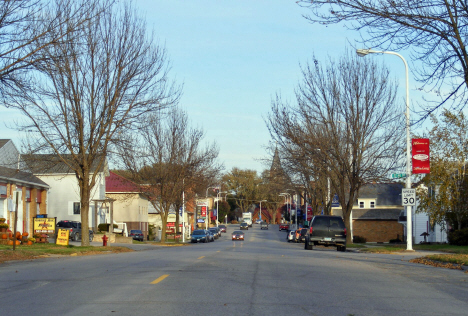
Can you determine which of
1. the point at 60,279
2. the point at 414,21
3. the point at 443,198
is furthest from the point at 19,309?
the point at 443,198

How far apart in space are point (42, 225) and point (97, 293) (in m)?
24.9

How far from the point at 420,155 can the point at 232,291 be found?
16078 mm

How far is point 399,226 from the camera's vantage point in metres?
57.5

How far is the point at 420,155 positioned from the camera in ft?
76.1

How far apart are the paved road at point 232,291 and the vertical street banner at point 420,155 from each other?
9358mm

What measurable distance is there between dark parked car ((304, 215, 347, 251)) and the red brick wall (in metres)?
32.6

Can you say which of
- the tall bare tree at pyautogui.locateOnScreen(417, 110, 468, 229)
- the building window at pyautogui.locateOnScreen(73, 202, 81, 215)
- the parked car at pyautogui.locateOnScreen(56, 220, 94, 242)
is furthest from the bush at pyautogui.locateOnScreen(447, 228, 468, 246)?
the building window at pyautogui.locateOnScreen(73, 202, 81, 215)

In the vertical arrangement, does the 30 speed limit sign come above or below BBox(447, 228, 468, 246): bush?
above

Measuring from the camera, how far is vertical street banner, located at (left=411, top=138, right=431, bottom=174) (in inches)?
906

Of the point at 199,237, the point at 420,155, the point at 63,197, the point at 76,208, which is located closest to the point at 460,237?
the point at 420,155

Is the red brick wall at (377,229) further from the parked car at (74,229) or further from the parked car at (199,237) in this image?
the parked car at (74,229)

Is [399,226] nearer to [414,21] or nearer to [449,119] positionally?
[449,119]

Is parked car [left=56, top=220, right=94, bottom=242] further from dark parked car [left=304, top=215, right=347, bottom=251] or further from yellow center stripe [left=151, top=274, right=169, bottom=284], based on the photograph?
yellow center stripe [left=151, top=274, right=169, bottom=284]

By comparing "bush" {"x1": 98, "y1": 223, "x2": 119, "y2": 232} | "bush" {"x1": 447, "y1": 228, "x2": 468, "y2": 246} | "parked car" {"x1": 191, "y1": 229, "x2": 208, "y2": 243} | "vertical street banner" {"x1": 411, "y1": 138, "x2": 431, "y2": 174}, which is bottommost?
"parked car" {"x1": 191, "y1": 229, "x2": 208, "y2": 243}
